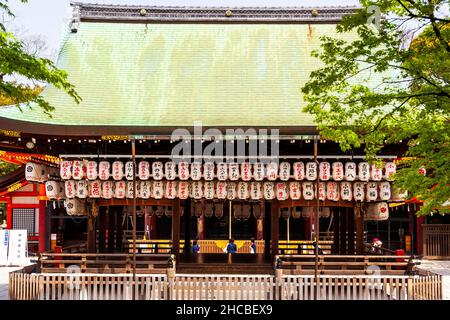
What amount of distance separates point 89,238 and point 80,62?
6752 millimetres

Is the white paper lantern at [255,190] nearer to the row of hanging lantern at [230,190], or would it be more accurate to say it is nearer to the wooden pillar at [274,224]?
the row of hanging lantern at [230,190]

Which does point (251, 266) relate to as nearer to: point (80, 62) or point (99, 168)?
point (99, 168)

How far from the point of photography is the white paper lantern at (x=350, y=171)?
1942 cm

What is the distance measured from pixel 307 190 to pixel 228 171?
2692 millimetres

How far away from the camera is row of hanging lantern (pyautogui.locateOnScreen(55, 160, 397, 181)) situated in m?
19.5

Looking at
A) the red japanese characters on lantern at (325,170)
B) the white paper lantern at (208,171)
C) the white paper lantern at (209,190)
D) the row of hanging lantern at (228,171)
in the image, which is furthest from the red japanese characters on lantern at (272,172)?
the white paper lantern at (209,190)

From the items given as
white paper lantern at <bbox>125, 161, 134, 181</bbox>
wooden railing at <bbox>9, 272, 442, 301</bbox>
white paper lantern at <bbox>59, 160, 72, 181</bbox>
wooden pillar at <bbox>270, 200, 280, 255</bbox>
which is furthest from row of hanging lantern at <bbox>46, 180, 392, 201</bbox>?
wooden railing at <bbox>9, 272, 442, 301</bbox>

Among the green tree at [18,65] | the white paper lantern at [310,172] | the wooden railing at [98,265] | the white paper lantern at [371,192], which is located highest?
the green tree at [18,65]

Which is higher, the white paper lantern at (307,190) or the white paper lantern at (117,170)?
the white paper lantern at (117,170)

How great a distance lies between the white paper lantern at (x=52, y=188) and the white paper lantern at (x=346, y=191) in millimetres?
9693

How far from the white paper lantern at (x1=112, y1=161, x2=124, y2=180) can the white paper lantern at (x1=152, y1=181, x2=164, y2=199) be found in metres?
1.15

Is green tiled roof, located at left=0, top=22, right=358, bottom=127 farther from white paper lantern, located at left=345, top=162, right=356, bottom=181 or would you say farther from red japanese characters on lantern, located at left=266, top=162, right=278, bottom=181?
white paper lantern, located at left=345, top=162, right=356, bottom=181
